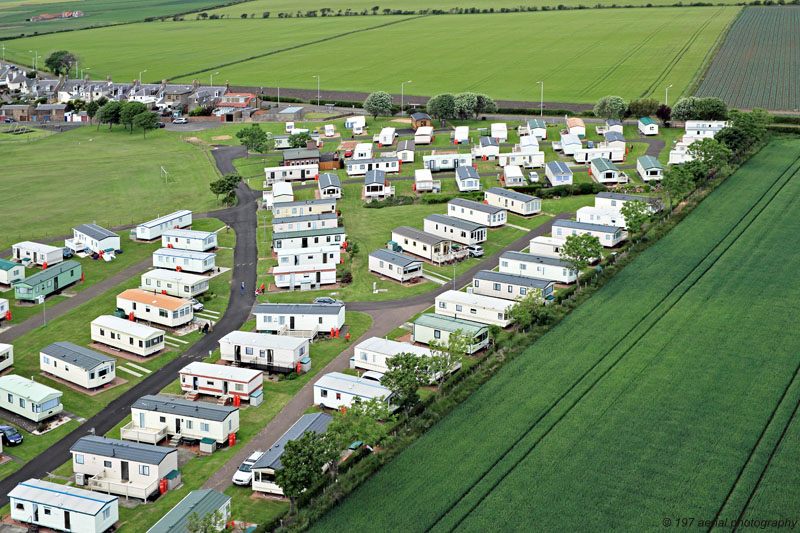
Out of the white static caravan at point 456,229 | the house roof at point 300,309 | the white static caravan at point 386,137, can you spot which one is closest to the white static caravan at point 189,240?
the house roof at point 300,309

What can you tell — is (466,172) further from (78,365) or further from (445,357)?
(78,365)

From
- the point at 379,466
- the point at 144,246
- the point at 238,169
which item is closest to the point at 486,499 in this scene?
the point at 379,466

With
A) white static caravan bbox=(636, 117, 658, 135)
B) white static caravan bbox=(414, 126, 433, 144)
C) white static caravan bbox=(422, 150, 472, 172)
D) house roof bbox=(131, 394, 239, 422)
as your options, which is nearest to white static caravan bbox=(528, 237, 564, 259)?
white static caravan bbox=(422, 150, 472, 172)

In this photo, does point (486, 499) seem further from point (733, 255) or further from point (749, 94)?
point (749, 94)

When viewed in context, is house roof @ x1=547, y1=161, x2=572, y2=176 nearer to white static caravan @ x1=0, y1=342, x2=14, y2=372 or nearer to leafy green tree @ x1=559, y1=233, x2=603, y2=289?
leafy green tree @ x1=559, y1=233, x2=603, y2=289

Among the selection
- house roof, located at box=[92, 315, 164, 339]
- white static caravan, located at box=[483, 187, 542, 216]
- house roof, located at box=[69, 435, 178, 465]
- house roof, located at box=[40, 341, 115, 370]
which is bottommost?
house roof, located at box=[69, 435, 178, 465]
